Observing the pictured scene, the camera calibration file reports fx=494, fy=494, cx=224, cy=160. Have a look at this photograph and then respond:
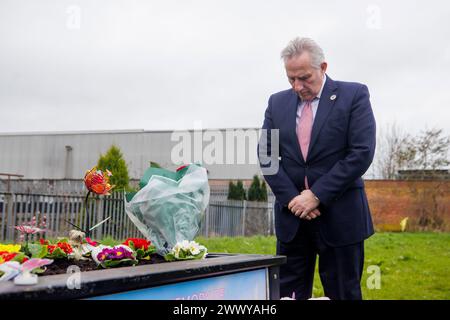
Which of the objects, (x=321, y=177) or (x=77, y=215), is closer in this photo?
(x=321, y=177)

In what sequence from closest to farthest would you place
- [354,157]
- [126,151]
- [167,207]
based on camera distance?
[167,207] → [354,157] → [126,151]

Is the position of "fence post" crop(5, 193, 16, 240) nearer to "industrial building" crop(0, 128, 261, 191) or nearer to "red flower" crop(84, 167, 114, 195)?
"red flower" crop(84, 167, 114, 195)

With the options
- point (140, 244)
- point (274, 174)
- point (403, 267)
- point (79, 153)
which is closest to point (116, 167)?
point (403, 267)

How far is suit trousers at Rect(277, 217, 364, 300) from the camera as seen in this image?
2197mm

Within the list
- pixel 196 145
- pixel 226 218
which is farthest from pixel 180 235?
pixel 196 145

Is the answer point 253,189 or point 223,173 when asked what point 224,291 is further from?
point 223,173

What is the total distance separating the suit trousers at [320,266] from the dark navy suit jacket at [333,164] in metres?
0.04

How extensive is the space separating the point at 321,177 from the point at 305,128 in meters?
0.27

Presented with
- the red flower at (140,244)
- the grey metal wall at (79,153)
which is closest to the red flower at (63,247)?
the red flower at (140,244)

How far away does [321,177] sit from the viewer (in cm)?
224

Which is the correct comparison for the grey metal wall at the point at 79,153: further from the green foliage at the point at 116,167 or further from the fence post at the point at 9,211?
the fence post at the point at 9,211

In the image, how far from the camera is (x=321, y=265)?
7.45 ft

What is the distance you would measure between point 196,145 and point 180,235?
15.9m

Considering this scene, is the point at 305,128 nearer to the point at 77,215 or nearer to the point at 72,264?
the point at 72,264
